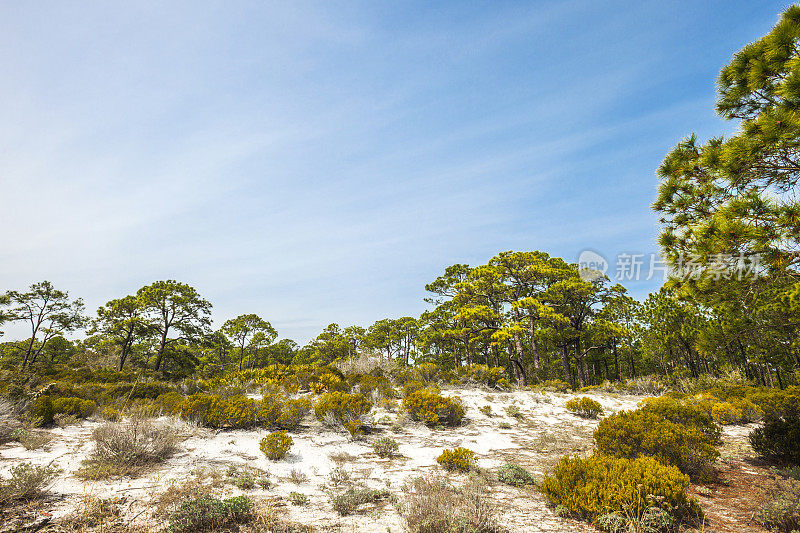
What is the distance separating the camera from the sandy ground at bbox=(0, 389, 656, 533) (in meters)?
4.22

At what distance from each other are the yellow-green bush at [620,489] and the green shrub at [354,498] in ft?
8.10

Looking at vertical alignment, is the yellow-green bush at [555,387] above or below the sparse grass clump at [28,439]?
below

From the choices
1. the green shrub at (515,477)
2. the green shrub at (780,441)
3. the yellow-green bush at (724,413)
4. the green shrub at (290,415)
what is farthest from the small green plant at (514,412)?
the green shrub at (290,415)

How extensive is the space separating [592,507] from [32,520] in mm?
6490

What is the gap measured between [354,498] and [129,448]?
4.23 metres

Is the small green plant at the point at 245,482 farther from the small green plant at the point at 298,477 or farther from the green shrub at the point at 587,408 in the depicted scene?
the green shrub at the point at 587,408

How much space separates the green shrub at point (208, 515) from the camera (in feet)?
12.0

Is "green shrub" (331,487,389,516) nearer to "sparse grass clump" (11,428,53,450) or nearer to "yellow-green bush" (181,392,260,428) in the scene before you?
"yellow-green bush" (181,392,260,428)

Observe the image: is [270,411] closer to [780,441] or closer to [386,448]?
[386,448]

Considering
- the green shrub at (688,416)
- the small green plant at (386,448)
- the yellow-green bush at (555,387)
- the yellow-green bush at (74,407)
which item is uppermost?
the green shrub at (688,416)

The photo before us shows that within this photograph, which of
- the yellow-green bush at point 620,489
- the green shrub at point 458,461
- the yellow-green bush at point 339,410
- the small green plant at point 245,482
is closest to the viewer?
the yellow-green bush at point 620,489

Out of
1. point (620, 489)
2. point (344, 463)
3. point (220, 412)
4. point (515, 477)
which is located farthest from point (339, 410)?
point (620, 489)

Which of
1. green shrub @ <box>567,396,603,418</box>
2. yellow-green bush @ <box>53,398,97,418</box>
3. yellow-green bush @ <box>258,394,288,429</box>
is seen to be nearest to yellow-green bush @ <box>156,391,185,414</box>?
yellow-green bush @ <box>53,398,97,418</box>

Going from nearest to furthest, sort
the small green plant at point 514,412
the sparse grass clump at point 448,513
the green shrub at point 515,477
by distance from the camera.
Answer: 1. the sparse grass clump at point 448,513
2. the green shrub at point 515,477
3. the small green plant at point 514,412
